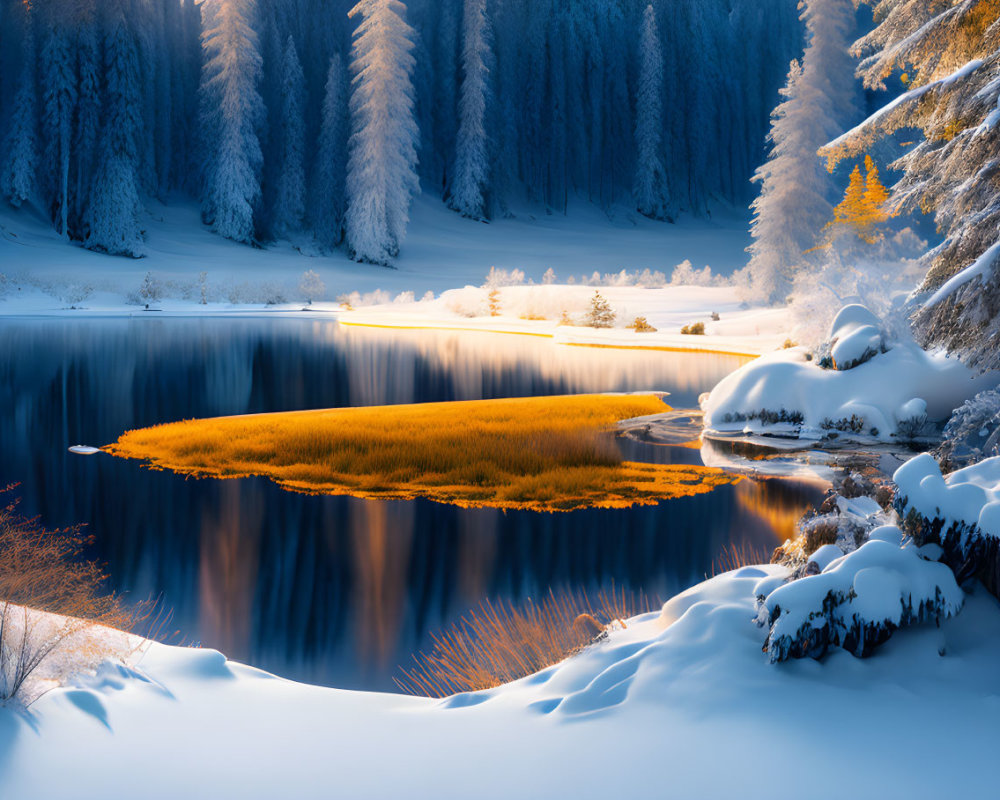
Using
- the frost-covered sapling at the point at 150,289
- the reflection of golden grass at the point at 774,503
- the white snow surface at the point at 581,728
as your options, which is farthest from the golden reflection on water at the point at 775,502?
the frost-covered sapling at the point at 150,289

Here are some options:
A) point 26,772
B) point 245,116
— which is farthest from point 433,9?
point 26,772

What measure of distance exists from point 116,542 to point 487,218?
209 ft

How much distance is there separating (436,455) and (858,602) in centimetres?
874

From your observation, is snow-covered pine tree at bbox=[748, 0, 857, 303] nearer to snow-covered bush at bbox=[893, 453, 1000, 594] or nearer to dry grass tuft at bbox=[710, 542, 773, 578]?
dry grass tuft at bbox=[710, 542, 773, 578]

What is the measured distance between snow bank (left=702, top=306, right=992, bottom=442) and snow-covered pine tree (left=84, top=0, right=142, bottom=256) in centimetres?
4446

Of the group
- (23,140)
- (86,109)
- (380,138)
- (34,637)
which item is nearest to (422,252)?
(380,138)

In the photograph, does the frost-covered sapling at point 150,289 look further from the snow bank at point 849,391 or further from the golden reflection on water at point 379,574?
the golden reflection on water at point 379,574

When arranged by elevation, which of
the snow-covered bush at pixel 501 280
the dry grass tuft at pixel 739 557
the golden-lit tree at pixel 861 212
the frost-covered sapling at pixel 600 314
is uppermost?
the golden-lit tree at pixel 861 212

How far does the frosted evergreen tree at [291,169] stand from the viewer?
201 ft

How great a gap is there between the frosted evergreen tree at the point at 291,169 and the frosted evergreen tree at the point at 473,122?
43.1 feet

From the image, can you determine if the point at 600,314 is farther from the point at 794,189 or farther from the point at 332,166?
the point at 332,166

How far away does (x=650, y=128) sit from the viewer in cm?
7838

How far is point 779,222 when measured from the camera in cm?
3650

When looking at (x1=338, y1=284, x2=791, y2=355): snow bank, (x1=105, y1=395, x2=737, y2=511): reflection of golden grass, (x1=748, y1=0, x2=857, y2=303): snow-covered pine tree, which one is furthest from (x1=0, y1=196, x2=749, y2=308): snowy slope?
(x1=105, y1=395, x2=737, y2=511): reflection of golden grass
